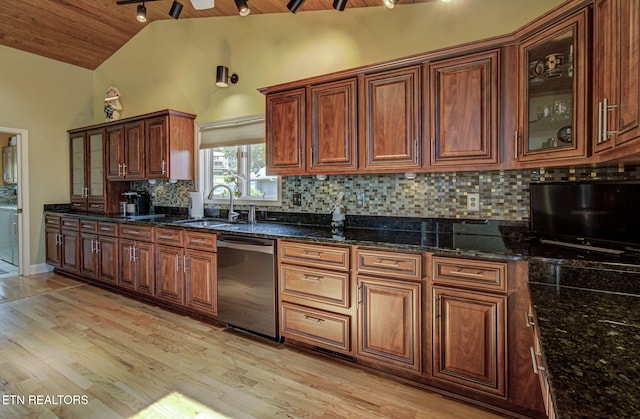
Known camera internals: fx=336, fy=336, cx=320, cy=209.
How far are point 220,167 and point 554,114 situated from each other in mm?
3369

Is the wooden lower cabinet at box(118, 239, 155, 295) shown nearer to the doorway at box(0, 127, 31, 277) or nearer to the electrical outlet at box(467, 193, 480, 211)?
the doorway at box(0, 127, 31, 277)

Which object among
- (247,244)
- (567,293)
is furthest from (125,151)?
(567,293)

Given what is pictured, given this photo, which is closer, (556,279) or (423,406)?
(556,279)

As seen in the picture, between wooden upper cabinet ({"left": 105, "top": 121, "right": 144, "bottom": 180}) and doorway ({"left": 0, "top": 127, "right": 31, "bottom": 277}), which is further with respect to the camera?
doorway ({"left": 0, "top": 127, "right": 31, "bottom": 277})

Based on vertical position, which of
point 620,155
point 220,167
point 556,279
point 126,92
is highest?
point 126,92

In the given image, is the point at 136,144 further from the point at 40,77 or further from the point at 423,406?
the point at 423,406

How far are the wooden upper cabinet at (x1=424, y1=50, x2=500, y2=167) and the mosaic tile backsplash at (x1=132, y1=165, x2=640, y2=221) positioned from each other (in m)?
0.33

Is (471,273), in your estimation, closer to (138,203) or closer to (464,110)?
(464,110)

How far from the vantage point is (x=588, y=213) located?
1.81 meters

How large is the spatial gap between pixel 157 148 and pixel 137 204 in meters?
0.93

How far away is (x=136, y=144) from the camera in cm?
429

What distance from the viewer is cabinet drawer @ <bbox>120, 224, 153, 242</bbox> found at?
140 inches

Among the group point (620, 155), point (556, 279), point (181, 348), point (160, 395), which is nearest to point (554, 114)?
point (620, 155)

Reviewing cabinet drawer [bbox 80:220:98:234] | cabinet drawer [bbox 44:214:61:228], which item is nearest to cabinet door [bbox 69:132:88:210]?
cabinet drawer [bbox 44:214:61:228]
